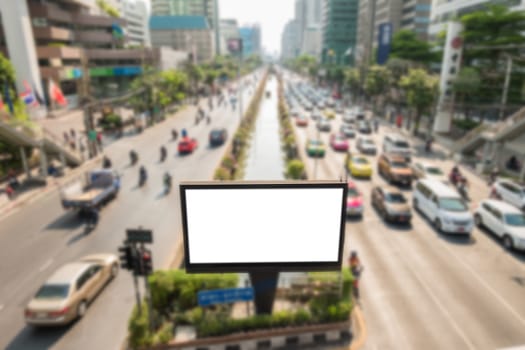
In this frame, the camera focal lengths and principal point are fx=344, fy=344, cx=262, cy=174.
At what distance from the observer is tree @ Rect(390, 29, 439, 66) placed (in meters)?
58.7

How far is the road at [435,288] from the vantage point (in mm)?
10914

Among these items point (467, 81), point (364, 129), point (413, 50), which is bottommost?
point (364, 129)

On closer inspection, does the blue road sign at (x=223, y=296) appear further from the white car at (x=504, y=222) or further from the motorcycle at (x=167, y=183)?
the motorcycle at (x=167, y=183)

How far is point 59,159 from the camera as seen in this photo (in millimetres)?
30094

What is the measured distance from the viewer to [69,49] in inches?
2341

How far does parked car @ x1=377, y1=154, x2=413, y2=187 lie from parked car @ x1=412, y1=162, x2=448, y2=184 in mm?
1125

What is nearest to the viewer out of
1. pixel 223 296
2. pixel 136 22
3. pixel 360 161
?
pixel 223 296

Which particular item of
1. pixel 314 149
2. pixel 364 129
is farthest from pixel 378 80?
pixel 314 149

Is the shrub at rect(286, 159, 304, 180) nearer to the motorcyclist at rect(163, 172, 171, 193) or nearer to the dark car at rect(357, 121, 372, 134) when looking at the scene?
the motorcyclist at rect(163, 172, 171, 193)

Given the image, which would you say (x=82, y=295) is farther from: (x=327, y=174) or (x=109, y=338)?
(x=327, y=174)

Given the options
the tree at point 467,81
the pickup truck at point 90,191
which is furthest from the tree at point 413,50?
the pickup truck at point 90,191

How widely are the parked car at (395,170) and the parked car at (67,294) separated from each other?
21.1 m

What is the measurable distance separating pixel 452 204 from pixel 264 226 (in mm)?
16909

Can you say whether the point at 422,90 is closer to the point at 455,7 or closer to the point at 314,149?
the point at 314,149
